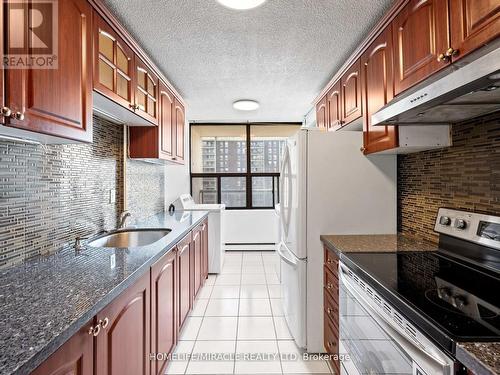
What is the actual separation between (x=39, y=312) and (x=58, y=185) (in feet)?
3.32

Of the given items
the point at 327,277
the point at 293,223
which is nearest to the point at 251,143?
the point at 293,223

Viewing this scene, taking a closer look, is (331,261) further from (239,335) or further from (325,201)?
(239,335)

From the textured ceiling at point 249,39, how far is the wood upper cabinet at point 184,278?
1.46 meters

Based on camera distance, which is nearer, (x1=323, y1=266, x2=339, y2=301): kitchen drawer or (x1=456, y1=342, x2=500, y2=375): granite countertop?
(x1=456, y1=342, x2=500, y2=375): granite countertop

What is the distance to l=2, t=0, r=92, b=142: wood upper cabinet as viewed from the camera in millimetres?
972

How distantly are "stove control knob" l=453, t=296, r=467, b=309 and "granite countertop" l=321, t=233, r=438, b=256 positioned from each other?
61 cm

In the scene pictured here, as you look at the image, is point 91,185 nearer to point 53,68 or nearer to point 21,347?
point 53,68

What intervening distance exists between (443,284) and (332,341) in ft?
2.94

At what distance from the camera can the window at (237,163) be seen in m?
5.07

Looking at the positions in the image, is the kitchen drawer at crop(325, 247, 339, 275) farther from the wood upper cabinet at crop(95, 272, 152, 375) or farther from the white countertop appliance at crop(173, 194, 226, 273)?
the white countertop appliance at crop(173, 194, 226, 273)

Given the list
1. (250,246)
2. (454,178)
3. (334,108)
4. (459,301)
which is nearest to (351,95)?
(334,108)

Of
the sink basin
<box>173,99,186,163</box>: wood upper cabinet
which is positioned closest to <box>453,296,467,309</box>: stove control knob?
the sink basin

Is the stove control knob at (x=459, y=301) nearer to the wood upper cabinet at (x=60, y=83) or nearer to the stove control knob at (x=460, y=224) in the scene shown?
the stove control knob at (x=460, y=224)

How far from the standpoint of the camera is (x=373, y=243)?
181cm
